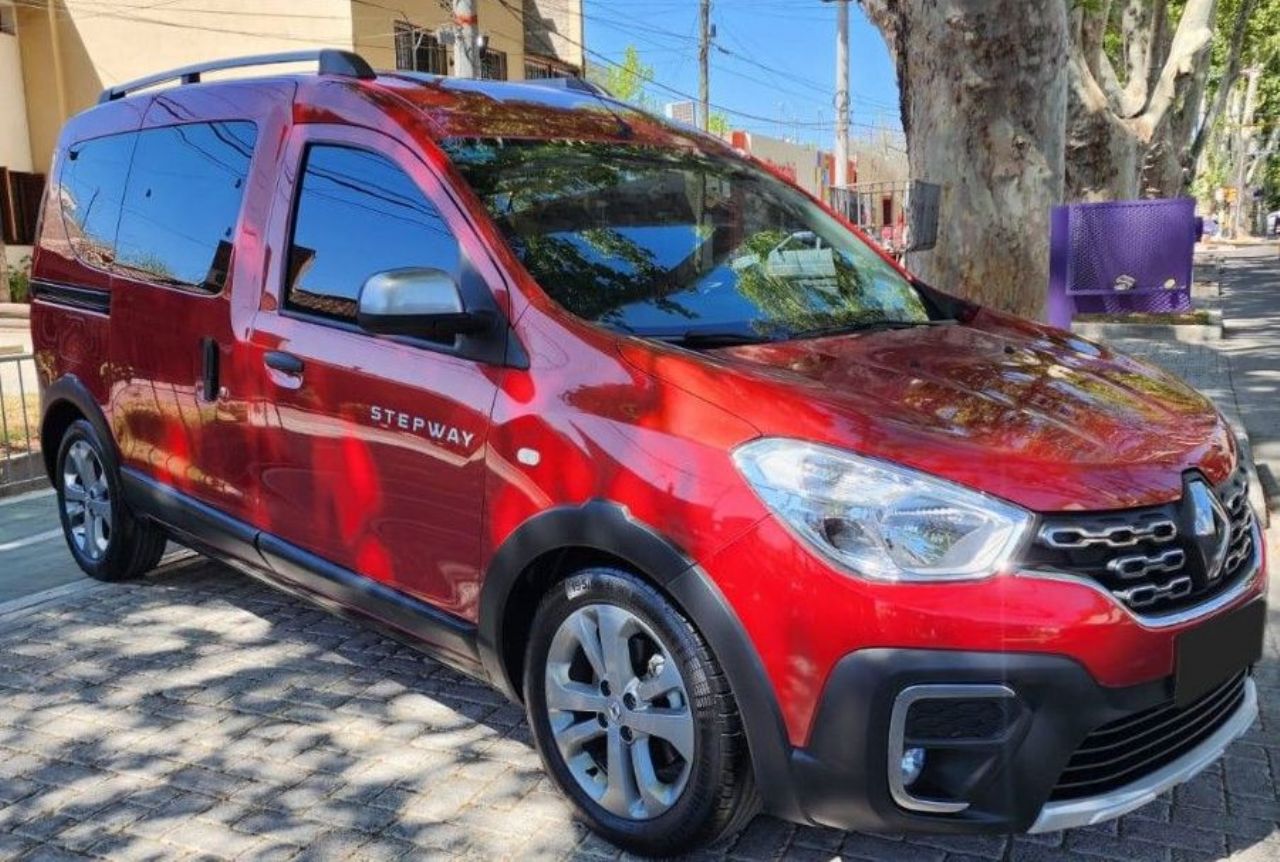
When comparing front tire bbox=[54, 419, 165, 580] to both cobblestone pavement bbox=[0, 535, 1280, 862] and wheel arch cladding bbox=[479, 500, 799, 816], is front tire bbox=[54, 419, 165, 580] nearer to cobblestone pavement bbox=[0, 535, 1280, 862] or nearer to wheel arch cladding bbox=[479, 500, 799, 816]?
cobblestone pavement bbox=[0, 535, 1280, 862]

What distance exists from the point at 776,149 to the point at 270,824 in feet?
134

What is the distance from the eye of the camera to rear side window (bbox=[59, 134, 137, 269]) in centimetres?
464

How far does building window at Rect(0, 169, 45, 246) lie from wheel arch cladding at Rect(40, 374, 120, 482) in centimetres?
1868

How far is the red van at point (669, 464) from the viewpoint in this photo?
7.65 ft

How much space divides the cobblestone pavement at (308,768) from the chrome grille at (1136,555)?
0.84 meters

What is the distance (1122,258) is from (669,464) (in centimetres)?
1161

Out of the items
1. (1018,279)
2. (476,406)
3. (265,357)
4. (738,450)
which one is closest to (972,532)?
(738,450)

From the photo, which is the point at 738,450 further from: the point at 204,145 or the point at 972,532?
Answer: the point at 204,145

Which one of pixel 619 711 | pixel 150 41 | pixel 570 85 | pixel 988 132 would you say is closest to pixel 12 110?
pixel 150 41

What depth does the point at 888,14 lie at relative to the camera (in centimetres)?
693

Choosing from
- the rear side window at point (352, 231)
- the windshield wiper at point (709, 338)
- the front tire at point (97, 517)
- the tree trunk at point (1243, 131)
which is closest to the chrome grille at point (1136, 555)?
the windshield wiper at point (709, 338)

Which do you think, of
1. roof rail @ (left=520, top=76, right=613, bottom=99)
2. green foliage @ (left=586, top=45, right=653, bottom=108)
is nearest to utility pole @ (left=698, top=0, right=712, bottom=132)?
green foliage @ (left=586, top=45, right=653, bottom=108)

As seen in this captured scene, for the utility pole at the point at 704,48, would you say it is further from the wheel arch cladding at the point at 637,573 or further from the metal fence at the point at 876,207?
the wheel arch cladding at the point at 637,573

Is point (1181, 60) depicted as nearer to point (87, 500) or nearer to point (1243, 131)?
point (87, 500)
